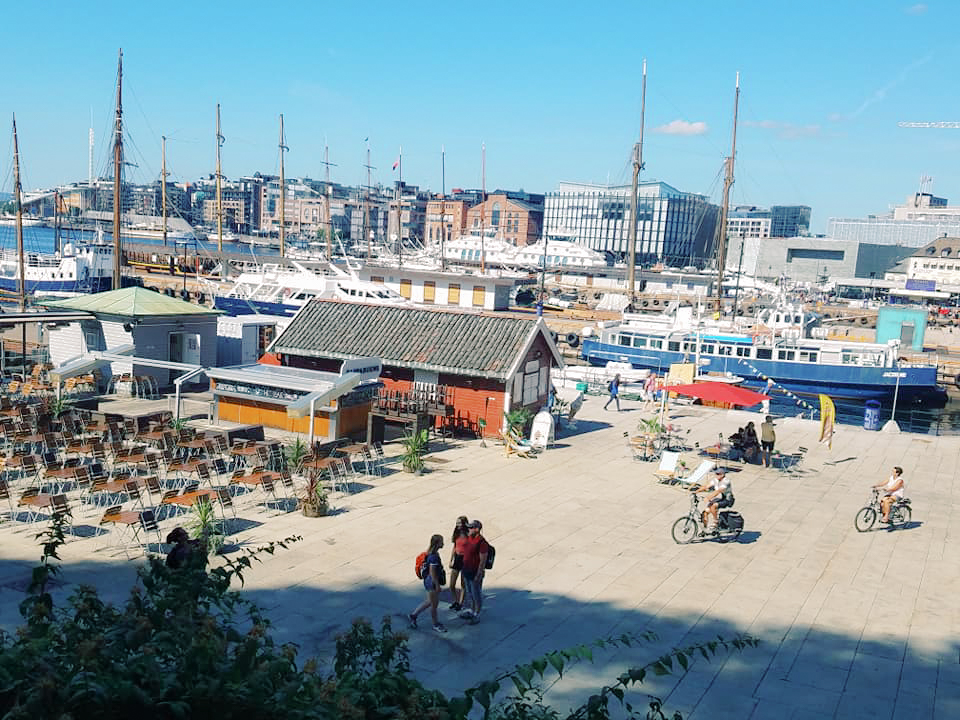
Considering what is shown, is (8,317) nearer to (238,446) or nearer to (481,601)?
(238,446)

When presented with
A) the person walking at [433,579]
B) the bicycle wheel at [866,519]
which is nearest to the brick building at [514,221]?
the bicycle wheel at [866,519]

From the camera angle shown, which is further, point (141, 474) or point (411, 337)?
point (411, 337)

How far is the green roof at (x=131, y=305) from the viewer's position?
25859mm

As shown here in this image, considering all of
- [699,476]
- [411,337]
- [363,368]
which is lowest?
[699,476]

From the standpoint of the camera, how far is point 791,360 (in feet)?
148

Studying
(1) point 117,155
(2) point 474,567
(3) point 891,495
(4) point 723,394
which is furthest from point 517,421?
(1) point 117,155

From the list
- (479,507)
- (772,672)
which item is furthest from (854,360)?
(772,672)

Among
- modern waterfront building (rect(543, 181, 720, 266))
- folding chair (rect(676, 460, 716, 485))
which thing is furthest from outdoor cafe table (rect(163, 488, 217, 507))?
modern waterfront building (rect(543, 181, 720, 266))

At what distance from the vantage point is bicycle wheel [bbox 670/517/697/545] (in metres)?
14.9

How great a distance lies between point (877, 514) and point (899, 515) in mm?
388

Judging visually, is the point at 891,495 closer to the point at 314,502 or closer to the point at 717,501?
the point at 717,501

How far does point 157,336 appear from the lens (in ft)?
87.4

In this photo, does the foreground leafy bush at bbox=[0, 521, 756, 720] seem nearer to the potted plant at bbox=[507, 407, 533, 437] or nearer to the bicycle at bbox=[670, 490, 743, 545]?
the bicycle at bbox=[670, 490, 743, 545]

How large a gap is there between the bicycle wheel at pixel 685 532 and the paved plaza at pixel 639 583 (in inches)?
12.6
